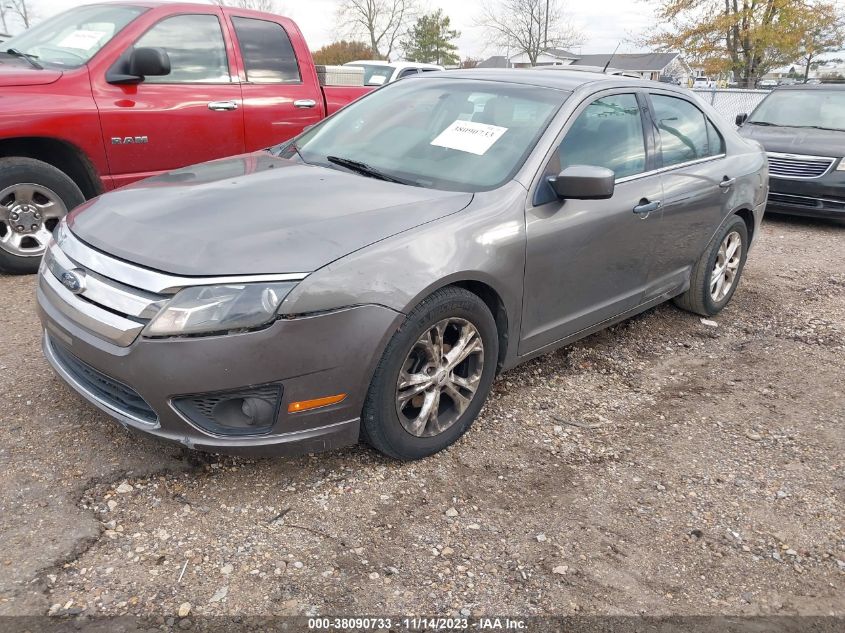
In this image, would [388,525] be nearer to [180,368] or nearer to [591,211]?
[180,368]

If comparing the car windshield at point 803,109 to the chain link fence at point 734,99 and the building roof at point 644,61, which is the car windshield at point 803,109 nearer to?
the chain link fence at point 734,99

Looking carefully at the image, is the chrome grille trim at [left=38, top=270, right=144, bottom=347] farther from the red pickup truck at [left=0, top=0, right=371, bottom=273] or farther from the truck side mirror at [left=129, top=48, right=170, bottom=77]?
the truck side mirror at [left=129, top=48, right=170, bottom=77]

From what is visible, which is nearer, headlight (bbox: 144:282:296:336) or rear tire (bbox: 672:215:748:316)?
headlight (bbox: 144:282:296:336)

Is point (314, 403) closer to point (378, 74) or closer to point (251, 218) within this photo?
point (251, 218)

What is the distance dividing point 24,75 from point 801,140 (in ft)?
26.9

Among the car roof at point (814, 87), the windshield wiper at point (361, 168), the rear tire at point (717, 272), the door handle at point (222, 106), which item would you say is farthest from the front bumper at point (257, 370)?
the car roof at point (814, 87)

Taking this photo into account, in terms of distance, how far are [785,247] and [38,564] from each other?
7.30 m

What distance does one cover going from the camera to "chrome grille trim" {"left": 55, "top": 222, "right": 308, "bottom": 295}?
238 centimetres

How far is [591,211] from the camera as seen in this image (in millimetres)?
3436

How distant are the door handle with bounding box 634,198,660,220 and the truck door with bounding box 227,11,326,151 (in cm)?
328

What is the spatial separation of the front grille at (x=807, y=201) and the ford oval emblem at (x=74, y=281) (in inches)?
317

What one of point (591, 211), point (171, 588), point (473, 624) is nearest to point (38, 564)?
point (171, 588)

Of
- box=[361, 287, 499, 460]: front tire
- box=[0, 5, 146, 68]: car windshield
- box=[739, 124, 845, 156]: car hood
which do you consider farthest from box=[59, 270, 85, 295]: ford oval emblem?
box=[739, 124, 845, 156]: car hood

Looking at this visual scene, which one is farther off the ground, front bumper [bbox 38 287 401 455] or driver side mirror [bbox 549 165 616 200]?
driver side mirror [bbox 549 165 616 200]
